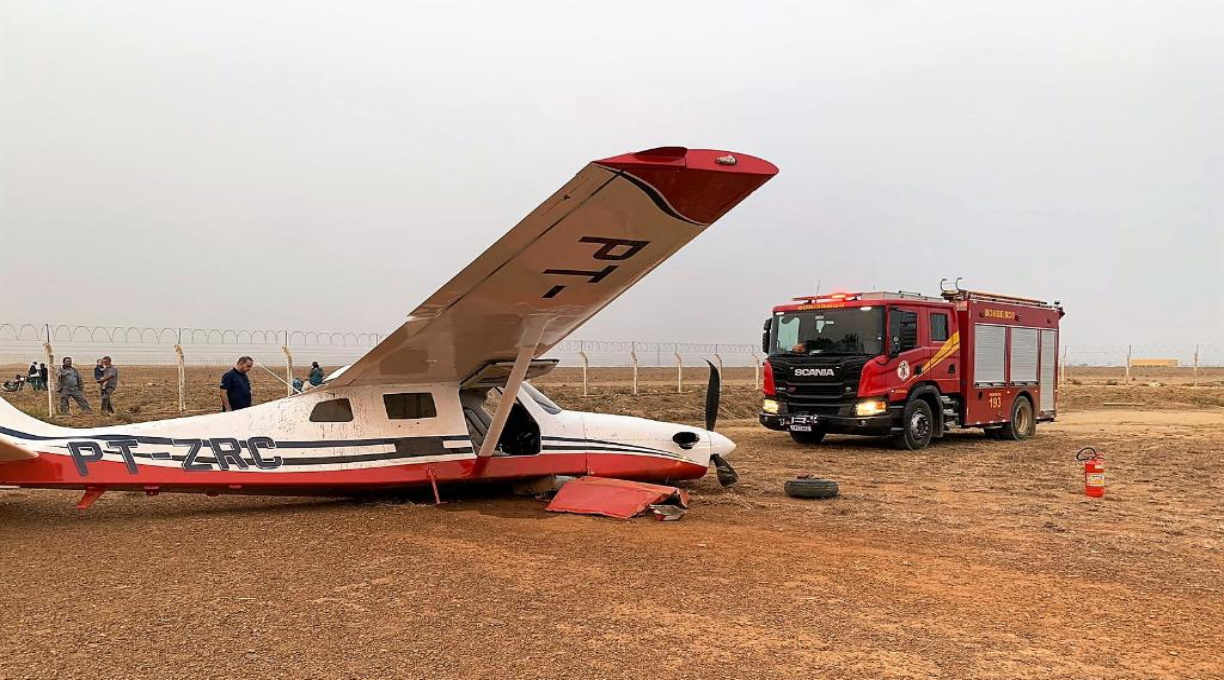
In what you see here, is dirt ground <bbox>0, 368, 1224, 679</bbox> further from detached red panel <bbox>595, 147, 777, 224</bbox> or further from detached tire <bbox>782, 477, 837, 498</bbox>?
detached red panel <bbox>595, 147, 777, 224</bbox>

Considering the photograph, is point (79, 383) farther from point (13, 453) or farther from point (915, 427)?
point (915, 427)

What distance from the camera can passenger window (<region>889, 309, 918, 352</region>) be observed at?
14.4 meters

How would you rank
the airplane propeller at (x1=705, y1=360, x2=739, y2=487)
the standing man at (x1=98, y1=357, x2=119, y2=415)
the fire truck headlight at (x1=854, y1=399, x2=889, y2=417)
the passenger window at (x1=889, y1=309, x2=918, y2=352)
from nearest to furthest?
the airplane propeller at (x1=705, y1=360, x2=739, y2=487)
the fire truck headlight at (x1=854, y1=399, x2=889, y2=417)
the passenger window at (x1=889, y1=309, x2=918, y2=352)
the standing man at (x1=98, y1=357, x2=119, y2=415)

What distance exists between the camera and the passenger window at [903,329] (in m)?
14.4

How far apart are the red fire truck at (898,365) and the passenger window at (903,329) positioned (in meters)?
0.02

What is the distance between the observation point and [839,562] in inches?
241

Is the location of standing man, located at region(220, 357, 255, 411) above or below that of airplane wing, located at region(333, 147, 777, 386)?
below

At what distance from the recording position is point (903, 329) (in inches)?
574

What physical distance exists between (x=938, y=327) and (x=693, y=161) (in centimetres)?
1188

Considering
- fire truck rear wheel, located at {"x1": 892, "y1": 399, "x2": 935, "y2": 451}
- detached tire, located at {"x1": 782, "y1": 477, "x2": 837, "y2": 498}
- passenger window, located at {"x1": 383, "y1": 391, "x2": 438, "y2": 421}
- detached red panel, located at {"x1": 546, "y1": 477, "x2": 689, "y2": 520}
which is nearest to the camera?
detached red panel, located at {"x1": 546, "y1": 477, "x2": 689, "y2": 520}

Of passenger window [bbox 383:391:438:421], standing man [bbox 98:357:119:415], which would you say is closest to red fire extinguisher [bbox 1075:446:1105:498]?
passenger window [bbox 383:391:438:421]

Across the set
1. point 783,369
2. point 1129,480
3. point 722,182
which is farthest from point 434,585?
point 783,369

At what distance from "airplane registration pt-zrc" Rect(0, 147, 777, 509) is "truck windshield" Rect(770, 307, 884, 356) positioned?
18.8 feet

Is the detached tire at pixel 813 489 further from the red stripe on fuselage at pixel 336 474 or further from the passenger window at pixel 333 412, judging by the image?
the passenger window at pixel 333 412
